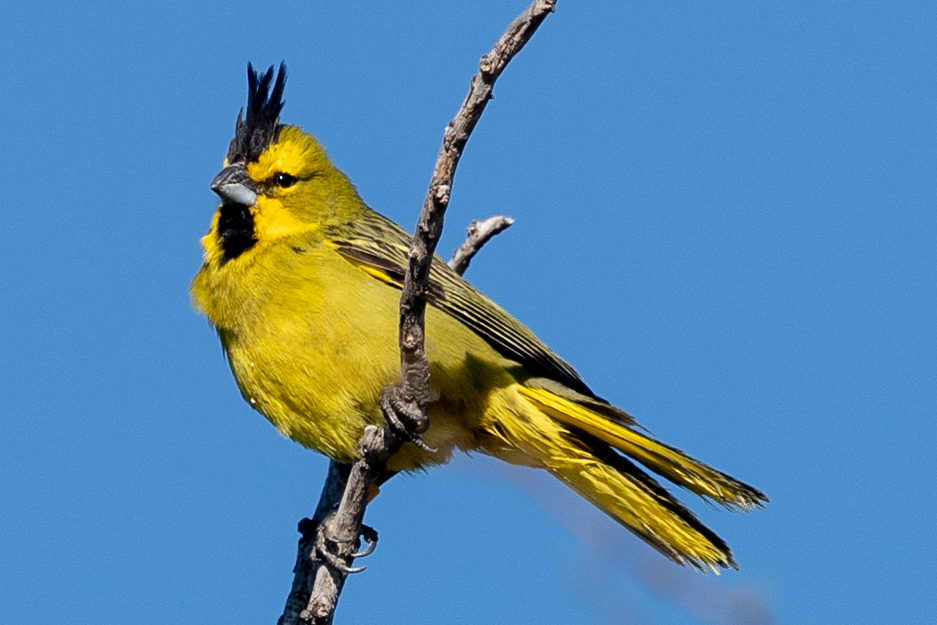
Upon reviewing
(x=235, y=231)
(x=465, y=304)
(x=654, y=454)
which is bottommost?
(x=654, y=454)

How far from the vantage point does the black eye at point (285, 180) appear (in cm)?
551

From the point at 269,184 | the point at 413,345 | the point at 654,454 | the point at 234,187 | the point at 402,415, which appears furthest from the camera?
the point at 269,184

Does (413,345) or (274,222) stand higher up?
(274,222)

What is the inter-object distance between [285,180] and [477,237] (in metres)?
1.52

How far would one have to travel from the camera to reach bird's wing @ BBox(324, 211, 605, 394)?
16.6ft

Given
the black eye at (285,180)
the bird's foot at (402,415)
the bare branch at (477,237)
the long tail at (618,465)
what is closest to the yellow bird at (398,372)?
the long tail at (618,465)

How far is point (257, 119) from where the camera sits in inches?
221

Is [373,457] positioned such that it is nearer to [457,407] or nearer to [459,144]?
[457,407]

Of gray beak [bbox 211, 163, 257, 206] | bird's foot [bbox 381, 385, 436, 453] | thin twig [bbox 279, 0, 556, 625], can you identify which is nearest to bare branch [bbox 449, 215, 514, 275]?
gray beak [bbox 211, 163, 257, 206]

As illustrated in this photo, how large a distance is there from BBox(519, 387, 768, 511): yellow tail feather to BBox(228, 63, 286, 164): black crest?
182cm

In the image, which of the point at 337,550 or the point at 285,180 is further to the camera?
the point at 285,180

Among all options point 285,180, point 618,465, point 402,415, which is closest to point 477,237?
point 285,180

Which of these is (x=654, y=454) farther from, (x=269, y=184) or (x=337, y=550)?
A: (x=269, y=184)

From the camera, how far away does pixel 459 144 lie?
3.23 meters
